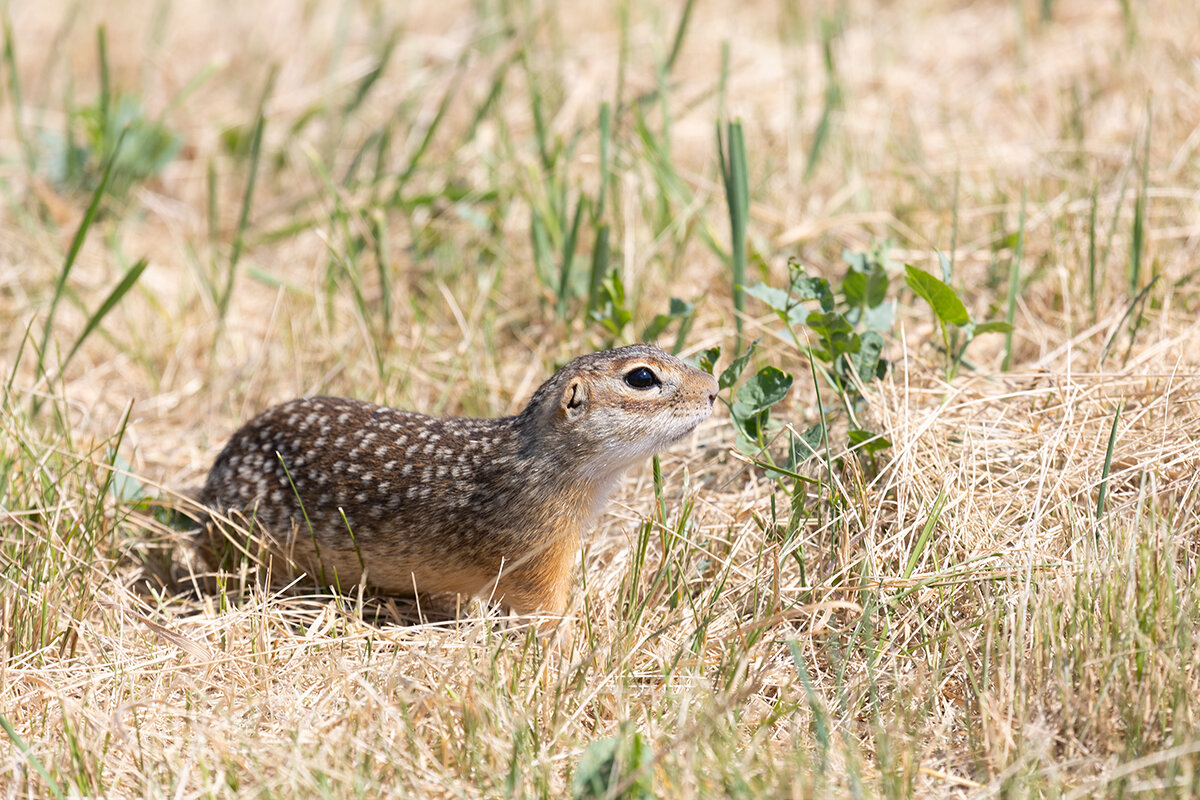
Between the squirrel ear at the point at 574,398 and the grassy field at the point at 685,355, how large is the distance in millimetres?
523

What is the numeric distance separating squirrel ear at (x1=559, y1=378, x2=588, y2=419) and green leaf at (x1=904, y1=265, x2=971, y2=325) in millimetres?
1203

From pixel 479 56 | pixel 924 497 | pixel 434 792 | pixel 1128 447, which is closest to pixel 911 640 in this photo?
pixel 924 497

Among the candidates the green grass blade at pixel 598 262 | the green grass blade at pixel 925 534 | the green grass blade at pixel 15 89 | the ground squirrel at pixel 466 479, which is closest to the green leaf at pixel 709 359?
the ground squirrel at pixel 466 479

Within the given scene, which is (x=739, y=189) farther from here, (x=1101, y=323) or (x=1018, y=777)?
(x=1018, y=777)

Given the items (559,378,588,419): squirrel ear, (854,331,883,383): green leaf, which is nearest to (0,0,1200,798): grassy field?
(854,331,883,383): green leaf

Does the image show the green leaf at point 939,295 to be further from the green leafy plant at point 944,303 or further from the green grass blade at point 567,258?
the green grass blade at point 567,258

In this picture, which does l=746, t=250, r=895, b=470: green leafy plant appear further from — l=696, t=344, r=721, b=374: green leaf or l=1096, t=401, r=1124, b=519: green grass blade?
l=1096, t=401, r=1124, b=519: green grass blade

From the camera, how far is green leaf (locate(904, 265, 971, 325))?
4.04 meters

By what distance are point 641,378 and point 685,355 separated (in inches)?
41.9

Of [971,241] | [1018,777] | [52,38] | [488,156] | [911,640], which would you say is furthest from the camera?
[52,38]

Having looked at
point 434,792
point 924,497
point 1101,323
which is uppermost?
point 1101,323

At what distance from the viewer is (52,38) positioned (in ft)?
29.3

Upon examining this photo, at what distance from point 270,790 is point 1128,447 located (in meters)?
2.92

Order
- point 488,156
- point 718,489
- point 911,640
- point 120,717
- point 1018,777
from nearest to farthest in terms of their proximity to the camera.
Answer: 1. point 1018,777
2. point 120,717
3. point 911,640
4. point 718,489
5. point 488,156
